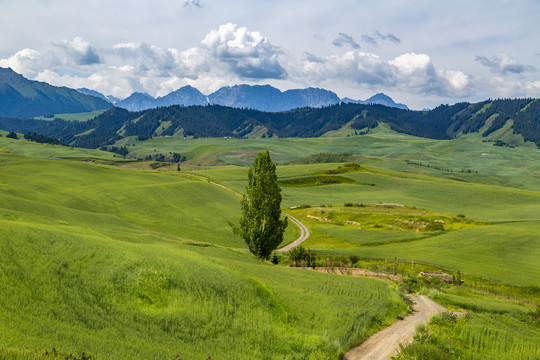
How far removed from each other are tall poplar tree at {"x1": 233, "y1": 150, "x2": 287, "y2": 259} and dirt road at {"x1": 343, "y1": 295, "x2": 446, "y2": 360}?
29.9 m

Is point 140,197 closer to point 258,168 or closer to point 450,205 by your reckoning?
point 258,168

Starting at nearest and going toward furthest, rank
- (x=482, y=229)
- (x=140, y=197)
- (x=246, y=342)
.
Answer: (x=246, y=342) < (x=482, y=229) < (x=140, y=197)

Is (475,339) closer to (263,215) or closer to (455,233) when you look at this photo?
(263,215)

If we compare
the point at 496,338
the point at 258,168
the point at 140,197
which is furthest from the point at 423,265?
the point at 140,197

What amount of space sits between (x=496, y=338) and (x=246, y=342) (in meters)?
14.0

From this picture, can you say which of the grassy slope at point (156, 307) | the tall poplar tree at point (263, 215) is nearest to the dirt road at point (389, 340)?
the grassy slope at point (156, 307)

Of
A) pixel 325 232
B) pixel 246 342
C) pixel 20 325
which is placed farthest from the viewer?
pixel 325 232

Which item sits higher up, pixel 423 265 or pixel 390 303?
pixel 390 303

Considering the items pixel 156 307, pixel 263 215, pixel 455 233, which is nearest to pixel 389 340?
pixel 156 307

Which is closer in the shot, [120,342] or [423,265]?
[120,342]

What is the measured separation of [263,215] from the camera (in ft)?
175

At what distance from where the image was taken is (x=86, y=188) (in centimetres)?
11406

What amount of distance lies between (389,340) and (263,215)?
3536cm

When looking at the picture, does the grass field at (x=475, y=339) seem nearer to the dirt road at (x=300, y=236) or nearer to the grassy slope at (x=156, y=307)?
the grassy slope at (x=156, y=307)
